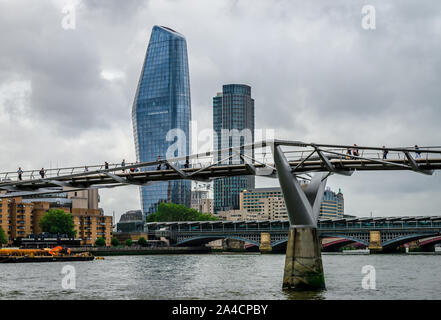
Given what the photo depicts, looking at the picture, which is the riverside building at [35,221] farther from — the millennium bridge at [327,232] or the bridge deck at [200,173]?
the bridge deck at [200,173]

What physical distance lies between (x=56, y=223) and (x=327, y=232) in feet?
219

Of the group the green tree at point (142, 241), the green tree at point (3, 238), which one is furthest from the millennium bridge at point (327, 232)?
the green tree at point (3, 238)

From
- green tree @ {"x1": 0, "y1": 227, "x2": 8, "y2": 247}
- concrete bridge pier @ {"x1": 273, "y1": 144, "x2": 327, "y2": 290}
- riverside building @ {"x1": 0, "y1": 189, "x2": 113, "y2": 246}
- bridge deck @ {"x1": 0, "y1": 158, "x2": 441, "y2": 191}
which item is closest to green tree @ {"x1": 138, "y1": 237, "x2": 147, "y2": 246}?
riverside building @ {"x1": 0, "y1": 189, "x2": 113, "y2": 246}

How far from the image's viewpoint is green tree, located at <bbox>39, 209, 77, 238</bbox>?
168 meters

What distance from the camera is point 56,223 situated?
168 m

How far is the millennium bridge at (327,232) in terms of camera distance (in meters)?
154

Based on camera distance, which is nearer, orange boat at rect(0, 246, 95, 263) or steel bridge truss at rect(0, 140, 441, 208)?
steel bridge truss at rect(0, 140, 441, 208)

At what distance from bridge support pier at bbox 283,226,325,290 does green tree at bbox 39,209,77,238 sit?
127 metres

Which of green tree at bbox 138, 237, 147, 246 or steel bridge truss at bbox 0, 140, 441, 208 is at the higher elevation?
steel bridge truss at bbox 0, 140, 441, 208

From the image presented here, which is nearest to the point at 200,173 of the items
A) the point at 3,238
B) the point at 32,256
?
the point at 32,256

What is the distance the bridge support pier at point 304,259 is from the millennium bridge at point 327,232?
351 ft

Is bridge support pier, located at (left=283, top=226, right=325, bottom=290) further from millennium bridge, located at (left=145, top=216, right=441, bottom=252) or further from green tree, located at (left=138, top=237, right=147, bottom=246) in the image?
green tree, located at (left=138, top=237, right=147, bottom=246)
